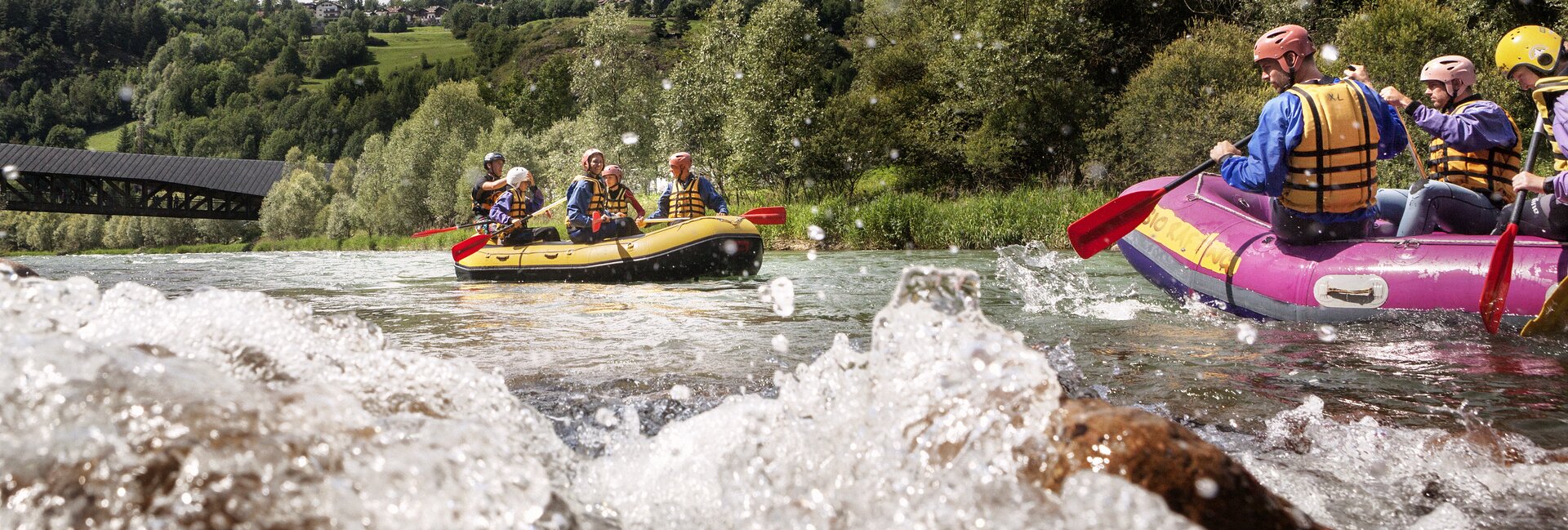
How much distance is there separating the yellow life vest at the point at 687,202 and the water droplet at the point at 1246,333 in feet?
24.4

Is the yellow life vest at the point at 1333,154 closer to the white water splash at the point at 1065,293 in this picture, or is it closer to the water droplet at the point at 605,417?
the white water splash at the point at 1065,293

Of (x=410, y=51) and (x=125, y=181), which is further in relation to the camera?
(x=410, y=51)

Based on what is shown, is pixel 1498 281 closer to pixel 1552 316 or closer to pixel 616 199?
pixel 1552 316

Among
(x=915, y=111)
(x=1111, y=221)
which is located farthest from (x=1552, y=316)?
(x=915, y=111)

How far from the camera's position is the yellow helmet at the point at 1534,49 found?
487 cm

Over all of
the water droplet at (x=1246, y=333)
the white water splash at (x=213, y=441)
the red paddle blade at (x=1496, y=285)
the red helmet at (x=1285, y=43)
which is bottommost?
the water droplet at (x=1246, y=333)

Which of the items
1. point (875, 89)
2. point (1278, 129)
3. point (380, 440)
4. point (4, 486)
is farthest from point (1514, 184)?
point (875, 89)

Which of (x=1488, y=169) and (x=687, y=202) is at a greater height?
(x=1488, y=169)

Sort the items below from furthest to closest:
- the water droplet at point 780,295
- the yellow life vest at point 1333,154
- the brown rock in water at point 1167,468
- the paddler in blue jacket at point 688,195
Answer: the paddler in blue jacket at point 688,195, the water droplet at point 780,295, the yellow life vest at point 1333,154, the brown rock in water at point 1167,468

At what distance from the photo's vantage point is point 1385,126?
521 cm

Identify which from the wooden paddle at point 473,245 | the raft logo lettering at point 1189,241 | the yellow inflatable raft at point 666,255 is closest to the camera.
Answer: the raft logo lettering at point 1189,241

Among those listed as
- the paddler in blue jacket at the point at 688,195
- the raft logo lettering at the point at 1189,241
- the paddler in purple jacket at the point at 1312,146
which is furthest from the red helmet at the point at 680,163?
the paddler in purple jacket at the point at 1312,146

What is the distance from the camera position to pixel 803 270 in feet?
38.5

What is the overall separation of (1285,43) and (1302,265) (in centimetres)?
122
